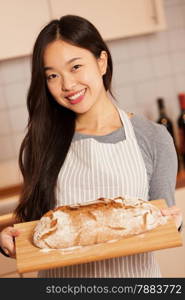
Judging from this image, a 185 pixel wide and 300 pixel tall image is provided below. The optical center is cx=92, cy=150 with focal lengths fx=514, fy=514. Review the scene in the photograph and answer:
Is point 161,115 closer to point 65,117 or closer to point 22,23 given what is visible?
point 22,23

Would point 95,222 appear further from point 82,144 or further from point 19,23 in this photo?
point 19,23

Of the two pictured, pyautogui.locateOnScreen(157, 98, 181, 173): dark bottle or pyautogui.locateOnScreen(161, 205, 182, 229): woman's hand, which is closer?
pyautogui.locateOnScreen(161, 205, 182, 229): woman's hand

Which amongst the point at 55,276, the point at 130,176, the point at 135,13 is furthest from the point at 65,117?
the point at 135,13

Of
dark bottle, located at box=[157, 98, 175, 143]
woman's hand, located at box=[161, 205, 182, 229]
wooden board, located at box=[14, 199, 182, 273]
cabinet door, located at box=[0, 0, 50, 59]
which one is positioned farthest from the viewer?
dark bottle, located at box=[157, 98, 175, 143]

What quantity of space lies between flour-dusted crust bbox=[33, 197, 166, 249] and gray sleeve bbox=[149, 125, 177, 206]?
127 mm

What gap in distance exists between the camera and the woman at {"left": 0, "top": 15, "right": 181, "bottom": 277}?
128 centimetres

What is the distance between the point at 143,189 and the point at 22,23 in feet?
3.69

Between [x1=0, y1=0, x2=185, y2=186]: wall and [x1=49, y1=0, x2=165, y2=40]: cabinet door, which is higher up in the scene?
[x1=49, y1=0, x2=165, y2=40]: cabinet door

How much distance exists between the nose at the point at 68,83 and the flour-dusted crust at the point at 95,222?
0.29 meters

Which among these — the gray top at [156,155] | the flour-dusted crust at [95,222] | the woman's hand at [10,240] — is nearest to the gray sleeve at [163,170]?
the gray top at [156,155]

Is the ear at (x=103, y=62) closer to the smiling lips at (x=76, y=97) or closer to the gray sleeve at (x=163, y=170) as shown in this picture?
the smiling lips at (x=76, y=97)

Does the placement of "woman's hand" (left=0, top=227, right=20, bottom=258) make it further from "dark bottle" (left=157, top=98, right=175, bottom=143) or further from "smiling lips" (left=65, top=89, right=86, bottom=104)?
"dark bottle" (left=157, top=98, right=175, bottom=143)

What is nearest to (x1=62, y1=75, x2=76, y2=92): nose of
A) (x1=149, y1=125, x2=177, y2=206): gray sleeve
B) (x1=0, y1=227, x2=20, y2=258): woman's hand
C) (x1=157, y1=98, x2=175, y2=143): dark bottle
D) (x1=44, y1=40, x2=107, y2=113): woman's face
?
(x1=44, y1=40, x2=107, y2=113): woman's face

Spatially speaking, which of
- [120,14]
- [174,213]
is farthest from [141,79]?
[174,213]
